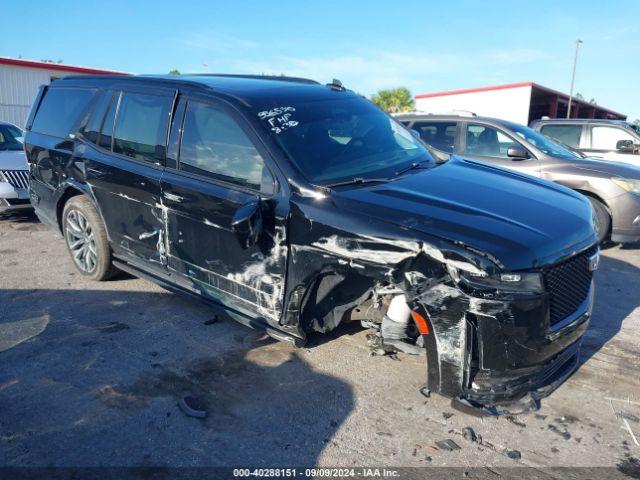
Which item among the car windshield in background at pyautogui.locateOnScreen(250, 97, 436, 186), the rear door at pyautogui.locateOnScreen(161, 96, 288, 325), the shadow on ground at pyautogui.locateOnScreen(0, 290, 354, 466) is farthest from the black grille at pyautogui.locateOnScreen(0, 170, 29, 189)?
the car windshield in background at pyautogui.locateOnScreen(250, 97, 436, 186)

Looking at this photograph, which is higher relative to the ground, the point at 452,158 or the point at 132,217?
the point at 452,158

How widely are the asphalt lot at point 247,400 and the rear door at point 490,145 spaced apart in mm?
2969

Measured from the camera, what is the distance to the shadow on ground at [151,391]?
9.19ft

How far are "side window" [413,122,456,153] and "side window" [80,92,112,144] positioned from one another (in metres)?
4.66

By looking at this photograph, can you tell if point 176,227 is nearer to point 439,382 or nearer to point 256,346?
point 256,346

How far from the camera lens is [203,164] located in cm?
390

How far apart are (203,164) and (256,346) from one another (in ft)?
4.67

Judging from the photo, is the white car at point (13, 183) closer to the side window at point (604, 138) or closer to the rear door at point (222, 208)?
the rear door at point (222, 208)

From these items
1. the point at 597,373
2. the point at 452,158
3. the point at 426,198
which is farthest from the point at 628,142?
the point at 426,198

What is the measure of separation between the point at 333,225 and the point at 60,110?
382 cm

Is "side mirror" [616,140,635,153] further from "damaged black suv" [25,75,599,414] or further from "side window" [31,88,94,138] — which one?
"side window" [31,88,94,138]

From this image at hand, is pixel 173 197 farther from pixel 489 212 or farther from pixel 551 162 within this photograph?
pixel 551 162

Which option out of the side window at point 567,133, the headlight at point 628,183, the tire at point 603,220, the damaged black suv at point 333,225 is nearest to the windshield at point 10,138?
the damaged black suv at point 333,225

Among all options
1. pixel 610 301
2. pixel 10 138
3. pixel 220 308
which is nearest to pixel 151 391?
pixel 220 308
